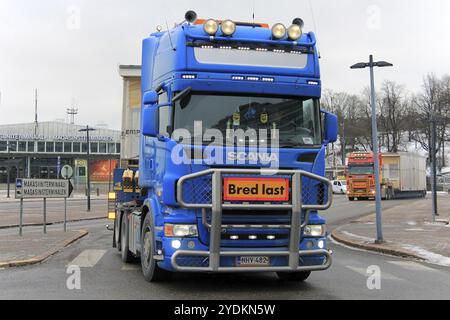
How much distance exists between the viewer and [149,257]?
28.3ft

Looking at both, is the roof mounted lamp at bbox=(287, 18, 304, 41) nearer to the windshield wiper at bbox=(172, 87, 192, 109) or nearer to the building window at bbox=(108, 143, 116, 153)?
the windshield wiper at bbox=(172, 87, 192, 109)

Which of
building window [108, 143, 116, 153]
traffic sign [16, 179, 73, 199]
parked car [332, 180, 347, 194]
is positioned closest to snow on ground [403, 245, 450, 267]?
traffic sign [16, 179, 73, 199]

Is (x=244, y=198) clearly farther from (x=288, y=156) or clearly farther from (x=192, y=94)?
(x=192, y=94)

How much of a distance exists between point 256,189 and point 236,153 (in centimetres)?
58

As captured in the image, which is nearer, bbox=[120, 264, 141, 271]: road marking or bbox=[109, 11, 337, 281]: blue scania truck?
bbox=[109, 11, 337, 281]: blue scania truck

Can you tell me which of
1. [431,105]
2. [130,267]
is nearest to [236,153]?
[130,267]

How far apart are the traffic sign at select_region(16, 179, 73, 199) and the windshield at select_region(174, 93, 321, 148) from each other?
433 inches

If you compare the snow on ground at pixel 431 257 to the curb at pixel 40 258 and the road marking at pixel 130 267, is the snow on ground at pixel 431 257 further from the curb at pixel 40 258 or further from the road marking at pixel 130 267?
the curb at pixel 40 258

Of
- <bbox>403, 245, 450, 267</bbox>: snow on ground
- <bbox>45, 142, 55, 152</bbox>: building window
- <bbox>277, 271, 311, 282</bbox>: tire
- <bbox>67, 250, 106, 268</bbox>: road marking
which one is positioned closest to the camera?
<bbox>277, 271, 311, 282</bbox>: tire

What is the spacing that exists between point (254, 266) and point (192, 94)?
2555 mm

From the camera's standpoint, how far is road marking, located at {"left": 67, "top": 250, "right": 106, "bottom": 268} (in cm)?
1104

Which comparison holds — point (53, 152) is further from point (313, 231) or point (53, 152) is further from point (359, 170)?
point (313, 231)
